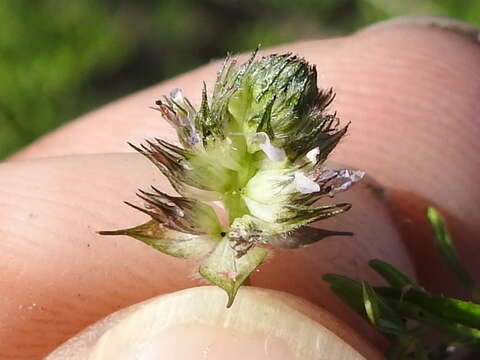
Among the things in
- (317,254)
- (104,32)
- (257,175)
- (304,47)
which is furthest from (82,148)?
(104,32)

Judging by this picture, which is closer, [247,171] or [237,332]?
[247,171]

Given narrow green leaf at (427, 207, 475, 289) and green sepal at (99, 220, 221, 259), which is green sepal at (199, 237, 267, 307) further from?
narrow green leaf at (427, 207, 475, 289)

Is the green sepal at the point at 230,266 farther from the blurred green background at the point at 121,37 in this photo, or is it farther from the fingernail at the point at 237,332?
the blurred green background at the point at 121,37

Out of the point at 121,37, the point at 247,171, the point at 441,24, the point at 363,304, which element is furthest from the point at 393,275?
the point at 121,37

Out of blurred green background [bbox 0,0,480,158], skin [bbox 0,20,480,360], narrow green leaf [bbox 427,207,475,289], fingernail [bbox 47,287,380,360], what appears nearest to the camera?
fingernail [bbox 47,287,380,360]

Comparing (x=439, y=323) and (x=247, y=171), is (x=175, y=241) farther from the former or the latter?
(x=439, y=323)

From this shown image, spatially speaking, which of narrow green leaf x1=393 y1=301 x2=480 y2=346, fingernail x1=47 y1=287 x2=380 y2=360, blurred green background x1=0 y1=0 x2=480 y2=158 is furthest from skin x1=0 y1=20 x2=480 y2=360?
blurred green background x1=0 y1=0 x2=480 y2=158
